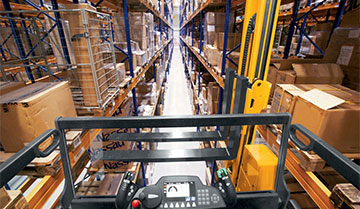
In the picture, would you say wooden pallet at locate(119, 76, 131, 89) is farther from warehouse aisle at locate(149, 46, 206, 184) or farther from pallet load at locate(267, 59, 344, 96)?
warehouse aisle at locate(149, 46, 206, 184)

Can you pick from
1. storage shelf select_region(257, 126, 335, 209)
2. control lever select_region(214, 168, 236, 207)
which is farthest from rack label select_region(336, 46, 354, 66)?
control lever select_region(214, 168, 236, 207)

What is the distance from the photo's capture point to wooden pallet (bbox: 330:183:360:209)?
80 cm

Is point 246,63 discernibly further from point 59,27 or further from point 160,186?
point 59,27

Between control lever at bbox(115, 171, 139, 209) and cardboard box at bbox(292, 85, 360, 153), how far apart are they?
1.28 meters

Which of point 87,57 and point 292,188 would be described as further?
point 292,188

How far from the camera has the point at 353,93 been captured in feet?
4.63

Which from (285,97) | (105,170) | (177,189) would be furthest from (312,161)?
(105,170)

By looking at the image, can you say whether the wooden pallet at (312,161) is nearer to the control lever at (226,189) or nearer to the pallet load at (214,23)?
the control lever at (226,189)

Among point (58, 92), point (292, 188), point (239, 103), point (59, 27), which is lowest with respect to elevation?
point (292, 188)

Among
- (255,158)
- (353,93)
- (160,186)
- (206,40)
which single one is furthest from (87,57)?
(206,40)

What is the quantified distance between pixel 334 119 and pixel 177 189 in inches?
46.1

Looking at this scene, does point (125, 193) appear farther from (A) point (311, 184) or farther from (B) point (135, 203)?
(A) point (311, 184)

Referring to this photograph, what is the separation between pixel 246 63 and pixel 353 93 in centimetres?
94

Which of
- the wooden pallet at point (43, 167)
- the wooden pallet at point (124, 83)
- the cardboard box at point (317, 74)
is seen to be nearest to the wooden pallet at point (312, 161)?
the cardboard box at point (317, 74)
